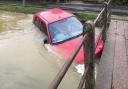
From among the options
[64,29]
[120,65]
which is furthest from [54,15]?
[120,65]

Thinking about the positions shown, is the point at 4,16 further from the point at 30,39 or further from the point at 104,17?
the point at 104,17

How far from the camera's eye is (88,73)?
4.70m

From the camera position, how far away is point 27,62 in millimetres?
11109

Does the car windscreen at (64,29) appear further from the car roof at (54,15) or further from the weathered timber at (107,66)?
the weathered timber at (107,66)

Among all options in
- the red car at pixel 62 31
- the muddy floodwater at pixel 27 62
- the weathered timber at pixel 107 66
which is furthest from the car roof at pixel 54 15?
the weathered timber at pixel 107 66

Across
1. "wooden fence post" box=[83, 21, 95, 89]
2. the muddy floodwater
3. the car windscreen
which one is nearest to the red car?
the car windscreen

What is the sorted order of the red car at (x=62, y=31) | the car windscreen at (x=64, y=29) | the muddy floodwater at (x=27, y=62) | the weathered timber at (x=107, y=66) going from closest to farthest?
the weathered timber at (x=107, y=66), the muddy floodwater at (x=27, y=62), the red car at (x=62, y=31), the car windscreen at (x=64, y=29)

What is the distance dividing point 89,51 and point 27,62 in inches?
269

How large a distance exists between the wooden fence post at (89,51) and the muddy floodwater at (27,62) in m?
3.97

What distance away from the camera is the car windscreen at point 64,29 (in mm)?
11242

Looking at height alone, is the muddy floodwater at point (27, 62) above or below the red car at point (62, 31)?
below

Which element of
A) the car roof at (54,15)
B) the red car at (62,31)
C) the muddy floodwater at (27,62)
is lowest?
the muddy floodwater at (27,62)

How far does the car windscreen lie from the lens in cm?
1124

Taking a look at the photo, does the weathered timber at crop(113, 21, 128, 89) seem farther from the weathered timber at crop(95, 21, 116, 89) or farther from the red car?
the red car
